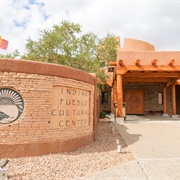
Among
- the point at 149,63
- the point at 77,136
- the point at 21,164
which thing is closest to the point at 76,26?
the point at 149,63

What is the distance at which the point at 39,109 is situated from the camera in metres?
5.34

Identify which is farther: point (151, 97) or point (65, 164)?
point (151, 97)

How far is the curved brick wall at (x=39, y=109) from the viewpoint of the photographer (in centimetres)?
507

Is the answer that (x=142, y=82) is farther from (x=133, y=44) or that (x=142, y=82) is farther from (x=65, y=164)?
(x=65, y=164)

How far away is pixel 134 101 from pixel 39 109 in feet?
55.8

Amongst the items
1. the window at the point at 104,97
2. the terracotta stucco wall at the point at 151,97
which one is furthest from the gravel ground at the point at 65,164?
the terracotta stucco wall at the point at 151,97

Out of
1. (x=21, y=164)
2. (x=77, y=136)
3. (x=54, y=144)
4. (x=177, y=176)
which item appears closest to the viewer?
(x=177, y=176)

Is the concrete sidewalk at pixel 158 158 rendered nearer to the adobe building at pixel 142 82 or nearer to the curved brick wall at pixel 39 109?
the curved brick wall at pixel 39 109

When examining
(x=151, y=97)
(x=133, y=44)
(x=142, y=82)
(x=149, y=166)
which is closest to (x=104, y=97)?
(x=142, y=82)

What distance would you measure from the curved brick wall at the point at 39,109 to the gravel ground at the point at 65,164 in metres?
0.31

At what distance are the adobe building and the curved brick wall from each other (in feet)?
25.8

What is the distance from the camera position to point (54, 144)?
557 cm

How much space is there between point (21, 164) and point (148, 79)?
15735 millimetres

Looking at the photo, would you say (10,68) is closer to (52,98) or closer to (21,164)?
(52,98)
